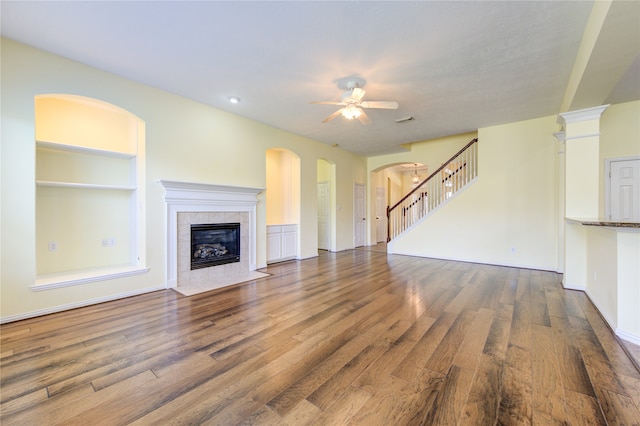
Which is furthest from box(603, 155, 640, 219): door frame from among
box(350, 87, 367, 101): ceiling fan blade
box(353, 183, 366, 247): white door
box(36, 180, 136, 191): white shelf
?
box(36, 180, 136, 191): white shelf

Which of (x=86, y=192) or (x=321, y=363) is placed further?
(x=86, y=192)

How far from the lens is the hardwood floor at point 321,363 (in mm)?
1567

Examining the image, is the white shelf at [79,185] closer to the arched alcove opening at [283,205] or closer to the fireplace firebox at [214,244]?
the fireplace firebox at [214,244]

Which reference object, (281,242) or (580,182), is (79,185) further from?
(580,182)

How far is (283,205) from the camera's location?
691cm

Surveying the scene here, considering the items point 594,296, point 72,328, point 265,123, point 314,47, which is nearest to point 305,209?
point 265,123

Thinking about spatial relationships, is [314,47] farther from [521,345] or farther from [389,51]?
[521,345]

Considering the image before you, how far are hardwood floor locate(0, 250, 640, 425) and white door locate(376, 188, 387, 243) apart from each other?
20.6 ft

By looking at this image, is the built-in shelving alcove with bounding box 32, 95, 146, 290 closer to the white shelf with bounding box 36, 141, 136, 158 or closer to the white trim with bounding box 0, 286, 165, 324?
the white shelf with bounding box 36, 141, 136, 158

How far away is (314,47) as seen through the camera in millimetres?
2938

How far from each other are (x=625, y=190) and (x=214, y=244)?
7069 mm

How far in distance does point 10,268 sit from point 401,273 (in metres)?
5.40

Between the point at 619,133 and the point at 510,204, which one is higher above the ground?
the point at 619,133

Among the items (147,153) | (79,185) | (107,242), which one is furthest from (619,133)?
(107,242)
